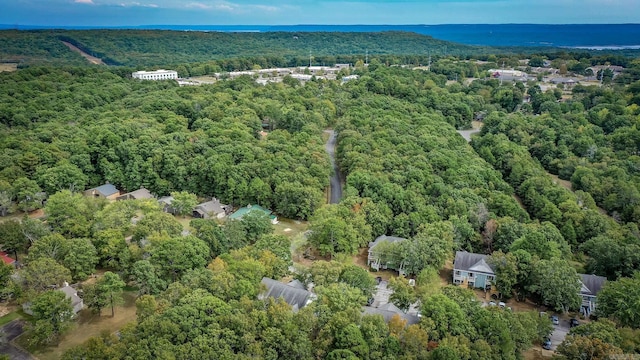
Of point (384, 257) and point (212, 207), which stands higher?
point (212, 207)

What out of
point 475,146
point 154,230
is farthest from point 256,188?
point 475,146

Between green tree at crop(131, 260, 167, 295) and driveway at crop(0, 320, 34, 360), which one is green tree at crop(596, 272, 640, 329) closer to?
green tree at crop(131, 260, 167, 295)

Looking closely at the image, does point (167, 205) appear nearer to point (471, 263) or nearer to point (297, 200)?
point (297, 200)

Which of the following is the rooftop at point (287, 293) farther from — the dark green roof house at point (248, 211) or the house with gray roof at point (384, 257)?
the dark green roof house at point (248, 211)

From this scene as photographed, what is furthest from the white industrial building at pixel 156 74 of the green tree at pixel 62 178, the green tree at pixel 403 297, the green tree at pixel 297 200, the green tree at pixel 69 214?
the green tree at pixel 403 297

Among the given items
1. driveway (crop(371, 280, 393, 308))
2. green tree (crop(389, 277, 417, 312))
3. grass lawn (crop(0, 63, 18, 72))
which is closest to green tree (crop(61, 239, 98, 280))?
driveway (crop(371, 280, 393, 308))

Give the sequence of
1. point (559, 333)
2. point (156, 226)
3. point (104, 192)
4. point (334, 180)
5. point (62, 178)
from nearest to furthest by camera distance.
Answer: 1. point (559, 333)
2. point (156, 226)
3. point (62, 178)
4. point (104, 192)
5. point (334, 180)

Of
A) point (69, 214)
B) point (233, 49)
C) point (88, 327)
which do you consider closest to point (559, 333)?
point (88, 327)

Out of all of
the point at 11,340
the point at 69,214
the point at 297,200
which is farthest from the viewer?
the point at 297,200
